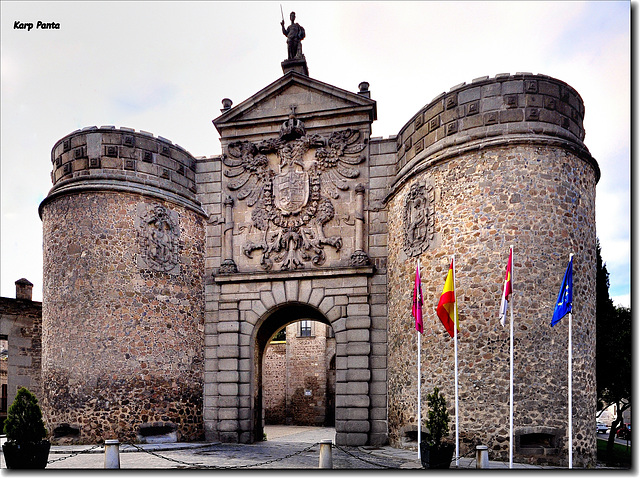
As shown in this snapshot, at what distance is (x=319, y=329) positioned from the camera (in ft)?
100

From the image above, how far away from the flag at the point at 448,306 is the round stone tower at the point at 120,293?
769 cm

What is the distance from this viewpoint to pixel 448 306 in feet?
42.2

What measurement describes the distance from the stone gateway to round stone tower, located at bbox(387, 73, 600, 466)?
0.14 ft

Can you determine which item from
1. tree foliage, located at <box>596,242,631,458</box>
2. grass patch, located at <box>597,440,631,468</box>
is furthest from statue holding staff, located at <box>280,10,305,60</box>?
grass patch, located at <box>597,440,631,468</box>

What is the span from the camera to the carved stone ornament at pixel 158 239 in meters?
17.0

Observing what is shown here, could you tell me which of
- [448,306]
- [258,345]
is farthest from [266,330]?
[448,306]

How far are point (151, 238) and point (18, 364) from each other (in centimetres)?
805

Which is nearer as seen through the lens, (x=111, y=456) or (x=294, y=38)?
(x=111, y=456)

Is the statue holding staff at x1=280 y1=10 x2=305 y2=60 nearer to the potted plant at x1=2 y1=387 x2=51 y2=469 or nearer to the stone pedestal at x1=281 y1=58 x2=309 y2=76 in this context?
the stone pedestal at x1=281 y1=58 x2=309 y2=76

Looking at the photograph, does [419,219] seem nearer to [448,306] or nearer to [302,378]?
[448,306]

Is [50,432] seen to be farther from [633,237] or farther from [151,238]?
[633,237]

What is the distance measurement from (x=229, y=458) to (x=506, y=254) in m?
7.45

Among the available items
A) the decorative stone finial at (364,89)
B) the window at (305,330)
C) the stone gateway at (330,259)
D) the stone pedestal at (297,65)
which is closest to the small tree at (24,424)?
the stone gateway at (330,259)

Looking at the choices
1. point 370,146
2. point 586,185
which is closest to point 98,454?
point 370,146
